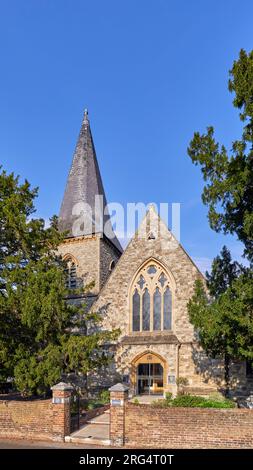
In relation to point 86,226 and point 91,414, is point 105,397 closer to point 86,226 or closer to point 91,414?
point 91,414

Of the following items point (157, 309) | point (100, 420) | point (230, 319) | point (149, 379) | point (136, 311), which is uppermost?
point (157, 309)

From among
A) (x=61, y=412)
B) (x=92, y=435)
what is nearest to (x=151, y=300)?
(x=92, y=435)

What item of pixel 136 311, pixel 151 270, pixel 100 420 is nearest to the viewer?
pixel 100 420

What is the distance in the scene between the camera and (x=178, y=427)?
11.4m

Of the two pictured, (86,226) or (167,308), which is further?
(86,226)

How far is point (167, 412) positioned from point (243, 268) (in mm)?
5894

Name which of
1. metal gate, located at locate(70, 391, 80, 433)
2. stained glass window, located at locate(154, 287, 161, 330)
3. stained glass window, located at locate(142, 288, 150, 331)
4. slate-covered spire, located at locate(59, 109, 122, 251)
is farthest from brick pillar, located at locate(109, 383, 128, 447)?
slate-covered spire, located at locate(59, 109, 122, 251)

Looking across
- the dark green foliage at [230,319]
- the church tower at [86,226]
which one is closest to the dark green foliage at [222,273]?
the dark green foliage at [230,319]

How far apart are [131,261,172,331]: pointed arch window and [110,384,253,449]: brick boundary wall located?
923 cm

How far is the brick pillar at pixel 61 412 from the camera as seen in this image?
40.2 feet

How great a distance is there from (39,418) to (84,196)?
17.2 meters

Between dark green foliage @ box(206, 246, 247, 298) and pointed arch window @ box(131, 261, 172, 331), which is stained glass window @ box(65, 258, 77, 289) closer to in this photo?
pointed arch window @ box(131, 261, 172, 331)
